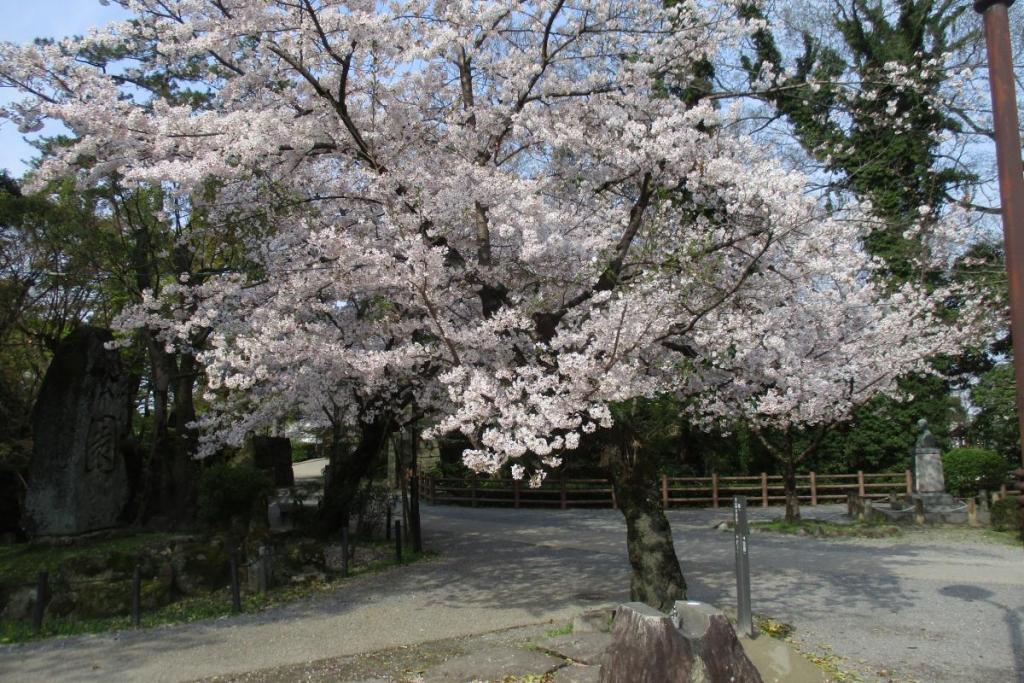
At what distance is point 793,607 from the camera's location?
32.1ft

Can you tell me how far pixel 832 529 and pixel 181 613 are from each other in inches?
532

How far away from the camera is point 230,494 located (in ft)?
45.6

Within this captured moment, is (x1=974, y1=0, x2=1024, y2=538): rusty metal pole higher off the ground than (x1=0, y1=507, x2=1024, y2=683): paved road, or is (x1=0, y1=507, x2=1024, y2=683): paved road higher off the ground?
(x1=974, y1=0, x2=1024, y2=538): rusty metal pole

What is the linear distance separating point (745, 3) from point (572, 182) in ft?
10.4

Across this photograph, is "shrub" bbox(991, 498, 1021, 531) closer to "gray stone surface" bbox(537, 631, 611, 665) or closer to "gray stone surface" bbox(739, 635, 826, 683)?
"gray stone surface" bbox(739, 635, 826, 683)

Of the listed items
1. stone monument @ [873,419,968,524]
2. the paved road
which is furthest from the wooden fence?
the paved road

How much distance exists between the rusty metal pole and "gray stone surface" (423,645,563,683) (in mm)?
4167

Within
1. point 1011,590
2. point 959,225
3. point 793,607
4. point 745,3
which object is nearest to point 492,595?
point 793,607

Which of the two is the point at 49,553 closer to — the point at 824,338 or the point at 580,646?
the point at 580,646

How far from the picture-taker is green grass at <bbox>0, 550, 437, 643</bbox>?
9219 mm

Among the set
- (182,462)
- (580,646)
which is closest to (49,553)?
(182,462)

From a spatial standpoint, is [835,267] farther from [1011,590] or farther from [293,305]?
[293,305]

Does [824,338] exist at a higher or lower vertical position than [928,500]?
higher

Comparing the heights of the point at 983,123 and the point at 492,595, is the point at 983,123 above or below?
above
